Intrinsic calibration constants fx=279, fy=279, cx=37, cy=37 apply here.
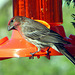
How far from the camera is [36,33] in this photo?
6328 millimetres

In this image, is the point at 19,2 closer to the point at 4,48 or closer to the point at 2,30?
the point at 4,48

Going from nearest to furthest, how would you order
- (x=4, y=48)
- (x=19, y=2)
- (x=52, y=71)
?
(x=4, y=48) < (x=19, y=2) < (x=52, y=71)

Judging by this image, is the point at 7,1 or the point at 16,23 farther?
the point at 7,1

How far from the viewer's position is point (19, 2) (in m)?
6.61

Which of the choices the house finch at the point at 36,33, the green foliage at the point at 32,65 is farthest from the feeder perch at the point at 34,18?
the green foliage at the point at 32,65

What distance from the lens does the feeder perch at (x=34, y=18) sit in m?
6.00

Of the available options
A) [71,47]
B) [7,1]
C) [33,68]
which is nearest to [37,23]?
[71,47]

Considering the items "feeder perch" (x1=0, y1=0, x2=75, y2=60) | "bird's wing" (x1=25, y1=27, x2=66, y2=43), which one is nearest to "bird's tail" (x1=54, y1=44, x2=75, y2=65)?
"feeder perch" (x1=0, y1=0, x2=75, y2=60)

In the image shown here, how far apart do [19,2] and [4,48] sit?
4.04ft

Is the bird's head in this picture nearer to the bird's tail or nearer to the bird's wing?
the bird's wing

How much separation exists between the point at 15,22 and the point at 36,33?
0.54m

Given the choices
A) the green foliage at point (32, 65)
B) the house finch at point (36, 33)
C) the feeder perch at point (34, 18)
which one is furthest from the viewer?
the green foliage at point (32, 65)

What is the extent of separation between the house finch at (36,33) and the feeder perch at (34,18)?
13 centimetres

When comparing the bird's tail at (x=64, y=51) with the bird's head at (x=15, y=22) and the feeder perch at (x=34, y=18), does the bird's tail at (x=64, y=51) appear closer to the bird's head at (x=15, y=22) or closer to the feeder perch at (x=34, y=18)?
the feeder perch at (x=34, y=18)
